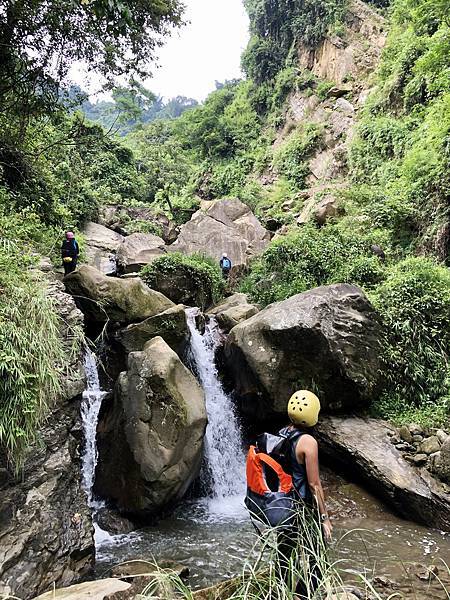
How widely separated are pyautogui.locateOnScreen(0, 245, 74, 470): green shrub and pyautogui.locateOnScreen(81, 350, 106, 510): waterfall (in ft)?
8.88

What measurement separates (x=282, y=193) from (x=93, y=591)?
21.7m

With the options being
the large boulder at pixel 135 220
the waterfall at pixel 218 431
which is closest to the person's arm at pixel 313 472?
the waterfall at pixel 218 431

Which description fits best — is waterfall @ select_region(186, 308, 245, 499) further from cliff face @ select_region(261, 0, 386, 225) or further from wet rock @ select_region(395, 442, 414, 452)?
cliff face @ select_region(261, 0, 386, 225)

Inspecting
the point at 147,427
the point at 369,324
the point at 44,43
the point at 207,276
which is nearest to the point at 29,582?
the point at 147,427

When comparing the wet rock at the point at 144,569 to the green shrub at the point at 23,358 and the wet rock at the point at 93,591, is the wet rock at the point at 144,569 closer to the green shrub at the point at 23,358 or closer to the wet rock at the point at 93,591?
the wet rock at the point at 93,591

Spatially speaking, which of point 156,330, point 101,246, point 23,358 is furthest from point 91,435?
point 101,246

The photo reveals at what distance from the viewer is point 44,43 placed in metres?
8.03

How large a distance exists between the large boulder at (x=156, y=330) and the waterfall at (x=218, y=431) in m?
1.07

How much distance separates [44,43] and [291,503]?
894cm

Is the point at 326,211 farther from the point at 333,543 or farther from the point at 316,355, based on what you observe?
the point at 333,543

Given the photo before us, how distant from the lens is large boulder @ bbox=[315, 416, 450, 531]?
648cm

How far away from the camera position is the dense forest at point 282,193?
5.12 m

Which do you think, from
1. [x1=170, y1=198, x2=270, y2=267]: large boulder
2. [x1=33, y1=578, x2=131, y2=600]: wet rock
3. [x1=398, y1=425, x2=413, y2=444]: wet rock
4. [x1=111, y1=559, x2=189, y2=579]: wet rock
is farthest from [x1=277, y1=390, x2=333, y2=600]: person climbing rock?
[x1=170, y1=198, x2=270, y2=267]: large boulder

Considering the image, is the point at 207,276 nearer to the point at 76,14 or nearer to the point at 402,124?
the point at 76,14
